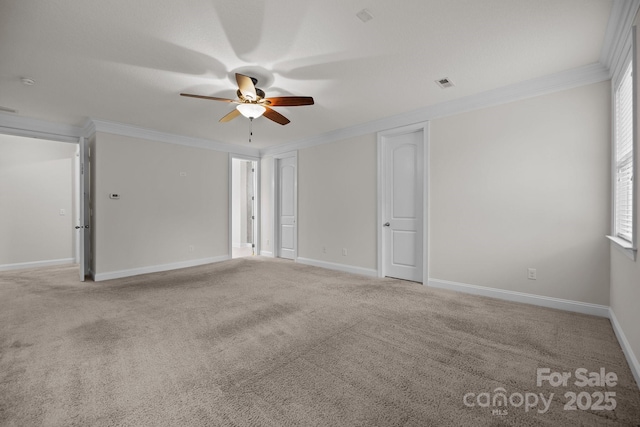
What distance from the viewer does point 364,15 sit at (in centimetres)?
218

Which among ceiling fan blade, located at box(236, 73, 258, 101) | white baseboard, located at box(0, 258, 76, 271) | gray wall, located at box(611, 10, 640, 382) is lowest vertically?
white baseboard, located at box(0, 258, 76, 271)

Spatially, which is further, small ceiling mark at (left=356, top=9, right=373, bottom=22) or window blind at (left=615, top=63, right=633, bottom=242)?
window blind at (left=615, top=63, right=633, bottom=242)

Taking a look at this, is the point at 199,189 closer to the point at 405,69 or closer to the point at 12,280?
the point at 12,280

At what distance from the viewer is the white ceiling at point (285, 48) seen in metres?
2.13

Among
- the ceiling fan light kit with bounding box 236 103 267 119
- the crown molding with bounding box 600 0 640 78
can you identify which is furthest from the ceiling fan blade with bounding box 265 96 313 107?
the crown molding with bounding box 600 0 640 78

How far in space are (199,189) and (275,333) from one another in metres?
4.23

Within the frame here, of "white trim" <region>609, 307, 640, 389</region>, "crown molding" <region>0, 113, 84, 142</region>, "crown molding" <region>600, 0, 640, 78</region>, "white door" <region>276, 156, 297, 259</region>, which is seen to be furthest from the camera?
Result: "white door" <region>276, 156, 297, 259</region>

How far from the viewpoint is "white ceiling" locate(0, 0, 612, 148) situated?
2.13 meters

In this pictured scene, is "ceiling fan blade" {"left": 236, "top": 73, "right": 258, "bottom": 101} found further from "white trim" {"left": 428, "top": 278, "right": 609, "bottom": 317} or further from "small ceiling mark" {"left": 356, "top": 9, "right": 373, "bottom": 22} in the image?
"white trim" {"left": 428, "top": 278, "right": 609, "bottom": 317}

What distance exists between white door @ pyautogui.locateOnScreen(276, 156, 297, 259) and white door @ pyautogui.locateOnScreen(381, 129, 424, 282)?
7.30 ft

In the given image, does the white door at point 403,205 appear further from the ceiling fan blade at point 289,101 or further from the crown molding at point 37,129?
the crown molding at point 37,129

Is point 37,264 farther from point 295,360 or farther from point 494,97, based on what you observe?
point 494,97

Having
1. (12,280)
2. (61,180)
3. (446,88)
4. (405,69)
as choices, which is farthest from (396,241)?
(61,180)

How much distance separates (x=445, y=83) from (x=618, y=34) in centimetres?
139
